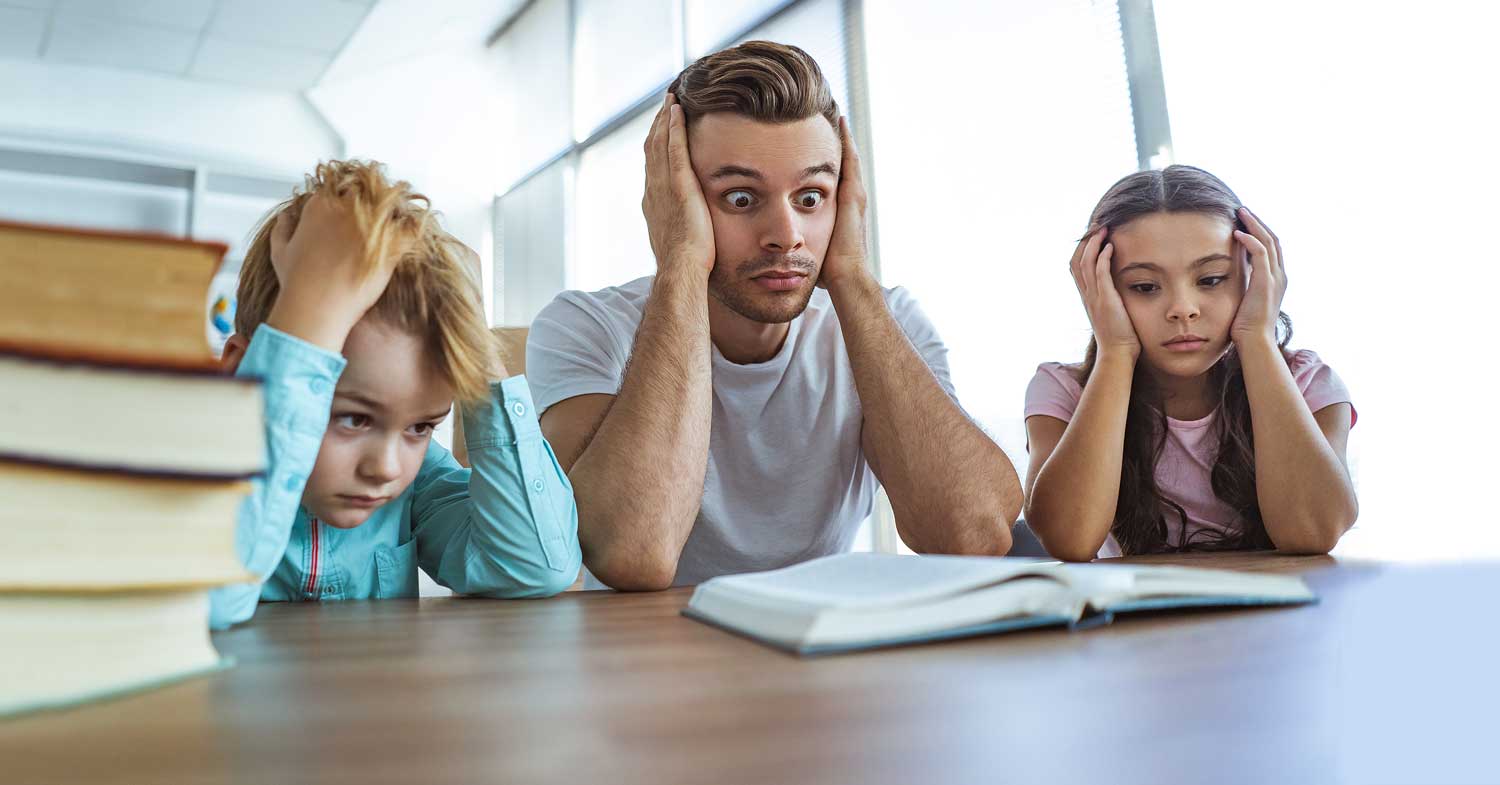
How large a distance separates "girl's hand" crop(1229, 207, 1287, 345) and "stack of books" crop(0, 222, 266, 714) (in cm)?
126

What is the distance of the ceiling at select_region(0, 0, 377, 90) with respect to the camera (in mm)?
3678

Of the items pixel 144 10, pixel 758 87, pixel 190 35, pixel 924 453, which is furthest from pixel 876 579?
pixel 190 35

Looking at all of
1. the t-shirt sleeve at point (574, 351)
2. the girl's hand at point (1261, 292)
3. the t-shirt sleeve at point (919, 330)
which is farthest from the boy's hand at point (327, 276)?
the girl's hand at point (1261, 292)

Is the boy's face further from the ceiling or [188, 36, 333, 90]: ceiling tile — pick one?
[188, 36, 333, 90]: ceiling tile

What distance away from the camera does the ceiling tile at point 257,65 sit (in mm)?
4066

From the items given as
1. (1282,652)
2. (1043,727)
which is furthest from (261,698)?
(1282,652)

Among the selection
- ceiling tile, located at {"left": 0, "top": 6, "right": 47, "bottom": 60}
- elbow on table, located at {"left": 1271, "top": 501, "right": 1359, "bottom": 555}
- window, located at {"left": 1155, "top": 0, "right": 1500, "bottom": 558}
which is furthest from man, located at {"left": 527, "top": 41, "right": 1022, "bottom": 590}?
ceiling tile, located at {"left": 0, "top": 6, "right": 47, "bottom": 60}

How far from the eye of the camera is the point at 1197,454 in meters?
1.34

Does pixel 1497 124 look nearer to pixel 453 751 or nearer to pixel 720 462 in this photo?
pixel 720 462

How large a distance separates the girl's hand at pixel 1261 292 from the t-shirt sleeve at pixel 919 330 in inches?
15.1

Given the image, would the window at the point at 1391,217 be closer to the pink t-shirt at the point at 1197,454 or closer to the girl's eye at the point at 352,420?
the pink t-shirt at the point at 1197,454

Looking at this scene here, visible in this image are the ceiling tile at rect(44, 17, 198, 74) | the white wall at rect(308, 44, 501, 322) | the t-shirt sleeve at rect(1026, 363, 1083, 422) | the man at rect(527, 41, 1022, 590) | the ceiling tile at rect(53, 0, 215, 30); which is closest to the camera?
the man at rect(527, 41, 1022, 590)

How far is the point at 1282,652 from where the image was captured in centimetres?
34

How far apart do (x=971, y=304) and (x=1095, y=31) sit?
671 mm
